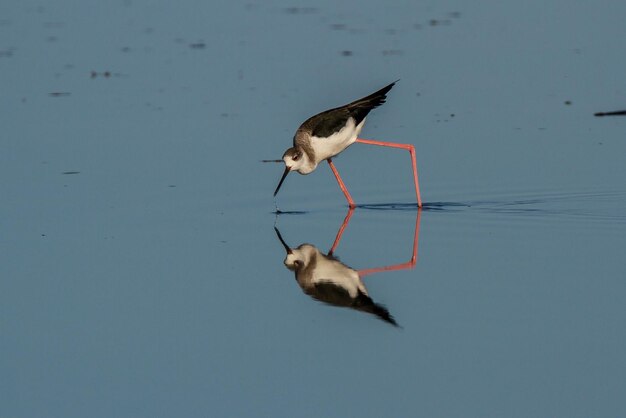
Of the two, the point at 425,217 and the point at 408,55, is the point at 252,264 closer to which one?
the point at 425,217

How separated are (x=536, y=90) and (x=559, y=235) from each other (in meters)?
4.09

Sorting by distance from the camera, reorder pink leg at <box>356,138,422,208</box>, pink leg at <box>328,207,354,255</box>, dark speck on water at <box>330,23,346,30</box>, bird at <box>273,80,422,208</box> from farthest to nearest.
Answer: dark speck on water at <box>330,23,346,30</box> → bird at <box>273,80,422,208</box> → pink leg at <box>356,138,422,208</box> → pink leg at <box>328,207,354,255</box>

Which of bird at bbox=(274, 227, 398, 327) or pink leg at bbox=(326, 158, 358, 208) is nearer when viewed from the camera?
bird at bbox=(274, 227, 398, 327)

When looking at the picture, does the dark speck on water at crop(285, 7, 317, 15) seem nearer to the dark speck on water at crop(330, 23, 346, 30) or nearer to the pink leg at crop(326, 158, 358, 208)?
the dark speck on water at crop(330, 23, 346, 30)

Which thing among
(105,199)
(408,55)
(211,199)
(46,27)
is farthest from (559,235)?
(46,27)

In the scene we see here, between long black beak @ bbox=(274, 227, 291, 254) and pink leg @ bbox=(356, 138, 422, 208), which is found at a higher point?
long black beak @ bbox=(274, 227, 291, 254)

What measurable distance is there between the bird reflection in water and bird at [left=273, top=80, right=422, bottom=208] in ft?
3.22

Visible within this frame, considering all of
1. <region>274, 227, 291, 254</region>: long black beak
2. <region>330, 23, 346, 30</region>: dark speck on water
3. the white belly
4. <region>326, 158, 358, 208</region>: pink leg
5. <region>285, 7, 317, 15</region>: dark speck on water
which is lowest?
<region>285, 7, 317, 15</region>: dark speck on water

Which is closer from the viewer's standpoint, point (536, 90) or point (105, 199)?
point (105, 199)

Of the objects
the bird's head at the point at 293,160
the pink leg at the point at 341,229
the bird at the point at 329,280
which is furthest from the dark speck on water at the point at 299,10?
the bird at the point at 329,280

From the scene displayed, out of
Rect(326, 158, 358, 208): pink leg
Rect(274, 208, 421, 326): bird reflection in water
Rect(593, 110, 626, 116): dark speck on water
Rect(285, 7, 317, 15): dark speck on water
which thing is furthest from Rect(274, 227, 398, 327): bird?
Rect(285, 7, 317, 15): dark speck on water

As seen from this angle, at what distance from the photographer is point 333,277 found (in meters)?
6.66

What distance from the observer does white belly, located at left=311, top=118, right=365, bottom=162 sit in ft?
27.7

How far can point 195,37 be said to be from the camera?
13.9m
